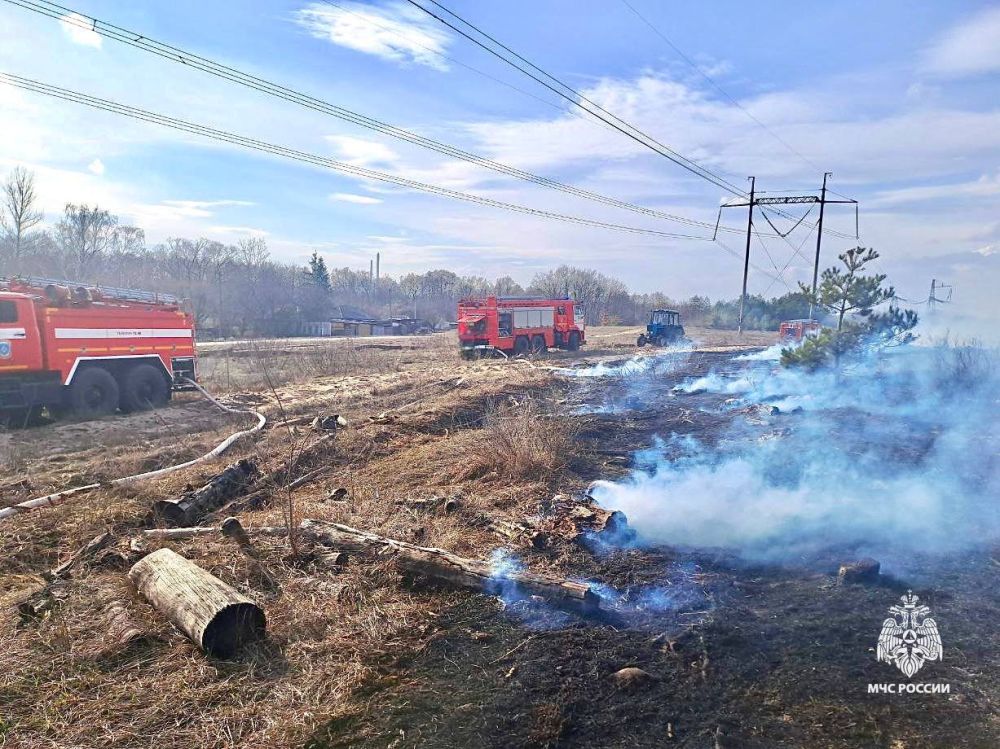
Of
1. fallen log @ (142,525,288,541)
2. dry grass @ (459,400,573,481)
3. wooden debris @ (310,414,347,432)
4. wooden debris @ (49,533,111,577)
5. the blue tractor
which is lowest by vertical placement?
wooden debris @ (49,533,111,577)

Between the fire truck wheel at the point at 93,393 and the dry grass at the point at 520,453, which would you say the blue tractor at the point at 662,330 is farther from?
the fire truck wheel at the point at 93,393

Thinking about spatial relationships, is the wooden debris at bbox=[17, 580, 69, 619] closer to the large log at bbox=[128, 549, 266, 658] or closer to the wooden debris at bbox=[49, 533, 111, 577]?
the wooden debris at bbox=[49, 533, 111, 577]

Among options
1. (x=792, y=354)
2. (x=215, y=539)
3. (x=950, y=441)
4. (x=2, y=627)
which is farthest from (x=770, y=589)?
(x=792, y=354)

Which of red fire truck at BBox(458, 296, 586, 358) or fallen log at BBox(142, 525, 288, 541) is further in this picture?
red fire truck at BBox(458, 296, 586, 358)

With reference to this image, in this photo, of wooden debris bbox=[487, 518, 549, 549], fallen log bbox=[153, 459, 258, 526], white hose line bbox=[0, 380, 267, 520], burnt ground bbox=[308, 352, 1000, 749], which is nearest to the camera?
burnt ground bbox=[308, 352, 1000, 749]

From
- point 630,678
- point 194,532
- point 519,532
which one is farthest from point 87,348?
point 630,678

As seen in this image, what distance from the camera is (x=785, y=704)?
3.54 meters

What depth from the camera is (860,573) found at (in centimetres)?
512

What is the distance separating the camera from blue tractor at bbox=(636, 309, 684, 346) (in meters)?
34.8

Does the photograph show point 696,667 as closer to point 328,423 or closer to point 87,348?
point 328,423

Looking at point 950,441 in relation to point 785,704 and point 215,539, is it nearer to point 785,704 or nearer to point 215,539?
point 785,704

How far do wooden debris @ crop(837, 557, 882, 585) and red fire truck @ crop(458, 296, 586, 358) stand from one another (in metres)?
22.0

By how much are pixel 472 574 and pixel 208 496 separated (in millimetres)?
4091

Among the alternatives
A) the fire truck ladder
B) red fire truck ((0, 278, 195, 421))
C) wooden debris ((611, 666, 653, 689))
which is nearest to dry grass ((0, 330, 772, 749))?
red fire truck ((0, 278, 195, 421))
